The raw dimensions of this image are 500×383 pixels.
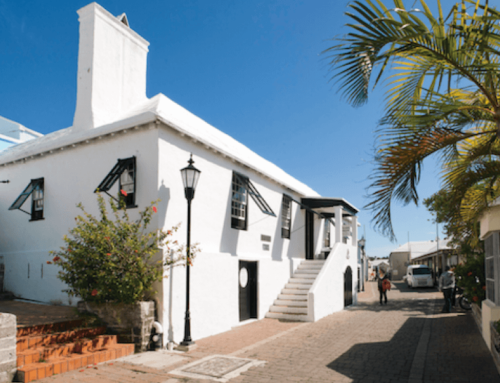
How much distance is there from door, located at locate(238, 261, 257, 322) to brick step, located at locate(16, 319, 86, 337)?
527 centimetres

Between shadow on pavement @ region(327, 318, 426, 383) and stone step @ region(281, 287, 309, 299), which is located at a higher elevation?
stone step @ region(281, 287, 309, 299)

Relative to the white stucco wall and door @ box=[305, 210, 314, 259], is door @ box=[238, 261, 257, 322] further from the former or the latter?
door @ box=[305, 210, 314, 259]

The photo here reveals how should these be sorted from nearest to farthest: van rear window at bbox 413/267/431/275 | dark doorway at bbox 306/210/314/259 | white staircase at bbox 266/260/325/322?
white staircase at bbox 266/260/325/322 < dark doorway at bbox 306/210/314/259 < van rear window at bbox 413/267/431/275

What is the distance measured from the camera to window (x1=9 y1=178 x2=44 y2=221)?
433 inches

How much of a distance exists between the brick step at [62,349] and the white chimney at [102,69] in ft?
19.0

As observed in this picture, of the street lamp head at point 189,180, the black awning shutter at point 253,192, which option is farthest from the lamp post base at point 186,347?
the black awning shutter at point 253,192

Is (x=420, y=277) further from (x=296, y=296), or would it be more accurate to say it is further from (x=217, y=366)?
(x=217, y=366)

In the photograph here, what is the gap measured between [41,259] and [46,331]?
3.89 meters

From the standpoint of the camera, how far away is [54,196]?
1070 cm

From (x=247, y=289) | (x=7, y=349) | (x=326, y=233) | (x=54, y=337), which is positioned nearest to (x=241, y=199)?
(x=247, y=289)

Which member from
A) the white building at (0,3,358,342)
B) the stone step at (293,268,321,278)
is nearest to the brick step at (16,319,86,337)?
the white building at (0,3,358,342)

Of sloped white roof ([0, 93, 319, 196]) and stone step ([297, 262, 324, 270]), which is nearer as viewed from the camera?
sloped white roof ([0, 93, 319, 196])

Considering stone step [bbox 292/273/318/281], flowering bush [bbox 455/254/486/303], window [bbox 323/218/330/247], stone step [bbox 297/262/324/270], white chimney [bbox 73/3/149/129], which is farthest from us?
window [bbox 323/218/330/247]

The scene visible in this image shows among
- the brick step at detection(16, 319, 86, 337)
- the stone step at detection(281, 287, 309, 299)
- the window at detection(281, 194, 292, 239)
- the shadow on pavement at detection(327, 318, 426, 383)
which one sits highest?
the window at detection(281, 194, 292, 239)
